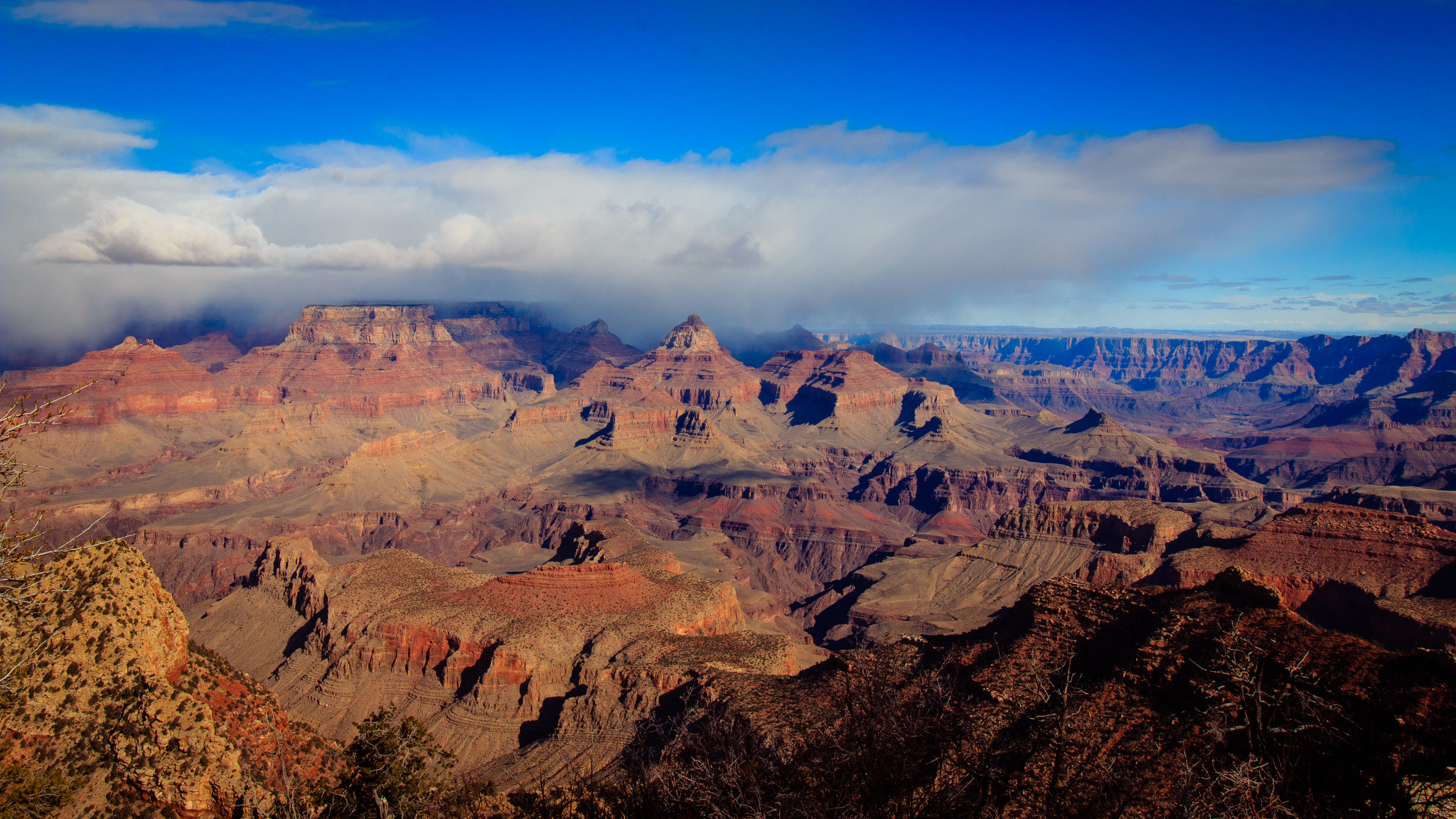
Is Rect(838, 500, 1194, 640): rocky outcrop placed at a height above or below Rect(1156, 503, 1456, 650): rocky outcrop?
below

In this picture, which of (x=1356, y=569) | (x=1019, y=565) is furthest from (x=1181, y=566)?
(x=1019, y=565)

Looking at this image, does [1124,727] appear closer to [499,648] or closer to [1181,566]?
[499,648]

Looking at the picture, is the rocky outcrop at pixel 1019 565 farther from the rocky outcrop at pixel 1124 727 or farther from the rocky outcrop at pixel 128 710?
the rocky outcrop at pixel 128 710

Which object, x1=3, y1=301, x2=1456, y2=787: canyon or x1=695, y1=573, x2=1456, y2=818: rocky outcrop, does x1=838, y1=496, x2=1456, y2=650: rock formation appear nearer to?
x1=3, y1=301, x2=1456, y2=787: canyon

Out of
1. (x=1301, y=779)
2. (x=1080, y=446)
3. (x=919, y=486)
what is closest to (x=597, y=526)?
(x=1301, y=779)

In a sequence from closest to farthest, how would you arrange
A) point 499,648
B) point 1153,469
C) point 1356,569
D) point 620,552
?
point 499,648 < point 1356,569 < point 620,552 < point 1153,469

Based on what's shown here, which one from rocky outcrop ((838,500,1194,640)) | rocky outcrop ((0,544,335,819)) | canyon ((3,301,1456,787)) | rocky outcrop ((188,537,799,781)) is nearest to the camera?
rocky outcrop ((0,544,335,819))

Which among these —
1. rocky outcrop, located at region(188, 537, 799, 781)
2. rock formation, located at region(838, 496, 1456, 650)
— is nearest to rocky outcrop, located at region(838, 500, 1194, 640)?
rock formation, located at region(838, 496, 1456, 650)

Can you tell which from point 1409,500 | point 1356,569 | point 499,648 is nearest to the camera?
point 499,648

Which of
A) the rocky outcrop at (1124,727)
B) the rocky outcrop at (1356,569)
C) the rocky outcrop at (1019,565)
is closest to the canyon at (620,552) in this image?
the rocky outcrop at (1356,569)

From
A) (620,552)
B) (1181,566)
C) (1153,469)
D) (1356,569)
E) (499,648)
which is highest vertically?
(1356,569)

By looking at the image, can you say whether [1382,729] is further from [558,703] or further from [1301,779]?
[558,703]
